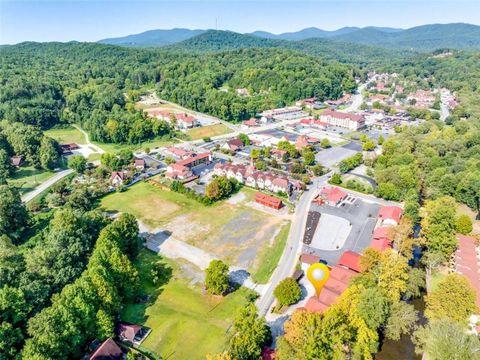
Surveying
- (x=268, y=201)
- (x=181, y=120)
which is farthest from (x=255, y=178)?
(x=181, y=120)

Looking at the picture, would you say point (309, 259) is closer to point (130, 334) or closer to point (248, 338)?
point (248, 338)

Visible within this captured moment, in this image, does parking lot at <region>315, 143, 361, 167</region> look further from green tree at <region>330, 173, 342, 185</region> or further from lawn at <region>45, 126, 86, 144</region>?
lawn at <region>45, 126, 86, 144</region>

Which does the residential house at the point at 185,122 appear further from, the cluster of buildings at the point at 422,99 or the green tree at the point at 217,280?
the cluster of buildings at the point at 422,99

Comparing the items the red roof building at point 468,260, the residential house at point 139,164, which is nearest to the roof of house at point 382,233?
the red roof building at point 468,260

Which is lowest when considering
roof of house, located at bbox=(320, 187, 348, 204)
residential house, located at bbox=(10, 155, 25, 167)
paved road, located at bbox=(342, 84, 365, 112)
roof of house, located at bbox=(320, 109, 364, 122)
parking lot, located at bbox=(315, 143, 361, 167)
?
parking lot, located at bbox=(315, 143, 361, 167)

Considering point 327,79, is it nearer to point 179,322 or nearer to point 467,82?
point 467,82

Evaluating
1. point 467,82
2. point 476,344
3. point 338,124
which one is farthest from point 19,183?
point 467,82

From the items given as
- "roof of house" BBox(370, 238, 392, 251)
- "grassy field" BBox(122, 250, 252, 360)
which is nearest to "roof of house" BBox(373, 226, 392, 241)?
"roof of house" BBox(370, 238, 392, 251)
